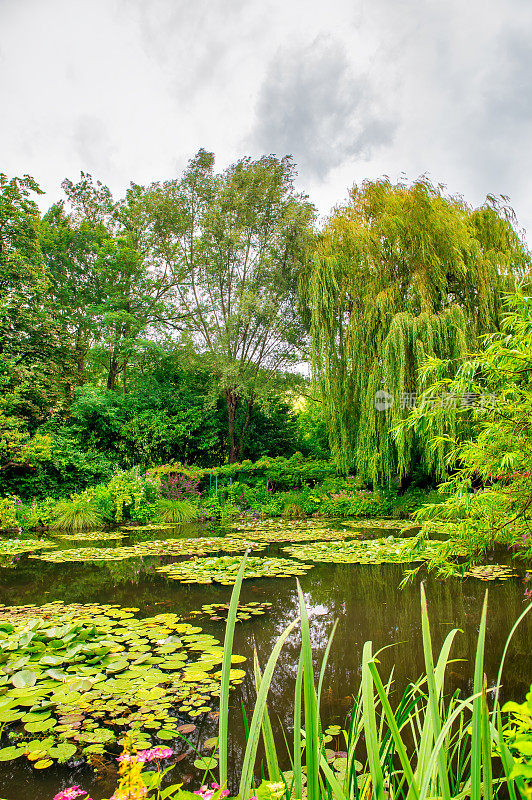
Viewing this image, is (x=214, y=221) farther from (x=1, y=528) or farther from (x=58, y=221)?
(x=1, y=528)

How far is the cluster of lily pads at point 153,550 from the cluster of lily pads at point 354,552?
2.50 feet

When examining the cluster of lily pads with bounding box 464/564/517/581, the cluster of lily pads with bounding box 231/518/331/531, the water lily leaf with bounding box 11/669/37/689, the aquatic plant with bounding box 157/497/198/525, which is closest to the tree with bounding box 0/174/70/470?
the aquatic plant with bounding box 157/497/198/525

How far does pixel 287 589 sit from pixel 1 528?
640 centimetres

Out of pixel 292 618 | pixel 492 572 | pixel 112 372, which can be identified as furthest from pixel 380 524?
pixel 112 372

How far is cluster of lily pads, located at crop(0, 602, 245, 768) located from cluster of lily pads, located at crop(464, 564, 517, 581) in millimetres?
3014

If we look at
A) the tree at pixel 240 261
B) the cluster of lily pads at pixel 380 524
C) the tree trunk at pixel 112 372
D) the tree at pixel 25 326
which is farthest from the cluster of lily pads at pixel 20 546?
the tree trunk at pixel 112 372

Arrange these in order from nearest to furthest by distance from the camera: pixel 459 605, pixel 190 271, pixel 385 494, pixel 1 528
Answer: pixel 459 605
pixel 1 528
pixel 385 494
pixel 190 271

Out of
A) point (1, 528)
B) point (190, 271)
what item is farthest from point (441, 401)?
point (190, 271)

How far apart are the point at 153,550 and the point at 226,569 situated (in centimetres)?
158

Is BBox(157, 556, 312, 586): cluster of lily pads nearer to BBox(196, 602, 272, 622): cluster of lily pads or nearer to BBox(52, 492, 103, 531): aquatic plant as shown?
BBox(196, 602, 272, 622): cluster of lily pads

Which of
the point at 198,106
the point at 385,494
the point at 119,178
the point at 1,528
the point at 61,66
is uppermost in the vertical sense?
the point at 119,178

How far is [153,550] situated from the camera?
564 cm

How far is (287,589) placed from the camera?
13.1 ft

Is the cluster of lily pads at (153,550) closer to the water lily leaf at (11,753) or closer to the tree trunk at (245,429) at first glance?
the water lily leaf at (11,753)
